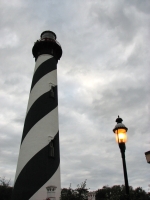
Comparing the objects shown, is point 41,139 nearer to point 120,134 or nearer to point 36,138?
point 36,138

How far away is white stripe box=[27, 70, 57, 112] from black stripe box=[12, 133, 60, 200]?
3615 mm

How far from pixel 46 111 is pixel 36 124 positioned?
1.17 metres

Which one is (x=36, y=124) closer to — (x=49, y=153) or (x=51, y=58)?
(x=49, y=153)

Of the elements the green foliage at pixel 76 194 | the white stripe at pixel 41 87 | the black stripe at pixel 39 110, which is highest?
the white stripe at pixel 41 87

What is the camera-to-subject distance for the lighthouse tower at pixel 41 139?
11477 mm

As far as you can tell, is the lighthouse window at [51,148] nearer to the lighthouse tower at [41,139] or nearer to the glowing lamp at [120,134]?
the lighthouse tower at [41,139]

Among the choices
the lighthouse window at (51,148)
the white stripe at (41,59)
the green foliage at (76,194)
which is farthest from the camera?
the white stripe at (41,59)

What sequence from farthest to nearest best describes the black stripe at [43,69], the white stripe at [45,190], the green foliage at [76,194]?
the black stripe at [43,69], the white stripe at [45,190], the green foliage at [76,194]

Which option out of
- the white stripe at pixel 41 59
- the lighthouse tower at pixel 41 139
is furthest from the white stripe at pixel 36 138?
the white stripe at pixel 41 59

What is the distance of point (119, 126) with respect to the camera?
6.84 metres

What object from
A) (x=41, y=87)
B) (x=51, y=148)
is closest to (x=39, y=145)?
(x=51, y=148)

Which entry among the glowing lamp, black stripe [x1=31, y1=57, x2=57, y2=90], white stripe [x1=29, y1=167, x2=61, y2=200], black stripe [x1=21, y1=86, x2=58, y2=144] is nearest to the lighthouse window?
white stripe [x1=29, y1=167, x2=61, y2=200]

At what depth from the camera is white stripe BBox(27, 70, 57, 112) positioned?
14453 mm

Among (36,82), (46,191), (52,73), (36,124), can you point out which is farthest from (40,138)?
(52,73)
